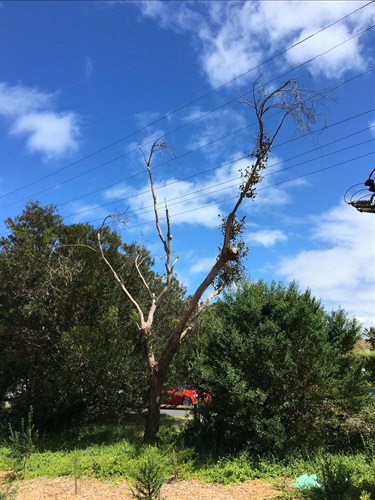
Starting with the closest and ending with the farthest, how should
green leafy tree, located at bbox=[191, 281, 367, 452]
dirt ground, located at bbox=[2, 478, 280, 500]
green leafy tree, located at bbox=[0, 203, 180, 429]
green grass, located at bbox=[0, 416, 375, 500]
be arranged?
1. dirt ground, located at bbox=[2, 478, 280, 500]
2. green grass, located at bbox=[0, 416, 375, 500]
3. green leafy tree, located at bbox=[191, 281, 367, 452]
4. green leafy tree, located at bbox=[0, 203, 180, 429]

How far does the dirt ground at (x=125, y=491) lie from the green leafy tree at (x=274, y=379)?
1.53 meters

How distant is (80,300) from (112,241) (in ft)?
8.79

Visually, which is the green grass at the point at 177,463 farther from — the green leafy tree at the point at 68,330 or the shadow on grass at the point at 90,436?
the green leafy tree at the point at 68,330

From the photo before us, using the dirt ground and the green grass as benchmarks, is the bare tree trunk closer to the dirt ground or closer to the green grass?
the green grass

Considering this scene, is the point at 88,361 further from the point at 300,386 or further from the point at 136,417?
the point at 300,386

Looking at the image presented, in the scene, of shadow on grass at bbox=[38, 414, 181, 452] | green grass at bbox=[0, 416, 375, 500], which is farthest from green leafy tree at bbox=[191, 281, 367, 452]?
shadow on grass at bbox=[38, 414, 181, 452]

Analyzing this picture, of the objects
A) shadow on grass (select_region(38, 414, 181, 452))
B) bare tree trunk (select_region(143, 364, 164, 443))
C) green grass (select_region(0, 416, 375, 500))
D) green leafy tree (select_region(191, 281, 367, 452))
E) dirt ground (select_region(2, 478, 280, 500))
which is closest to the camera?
dirt ground (select_region(2, 478, 280, 500))

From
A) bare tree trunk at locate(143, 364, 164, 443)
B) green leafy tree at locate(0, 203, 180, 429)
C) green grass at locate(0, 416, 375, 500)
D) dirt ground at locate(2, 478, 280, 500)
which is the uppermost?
green leafy tree at locate(0, 203, 180, 429)

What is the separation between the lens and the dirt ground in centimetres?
694

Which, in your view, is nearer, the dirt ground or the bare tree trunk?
the dirt ground

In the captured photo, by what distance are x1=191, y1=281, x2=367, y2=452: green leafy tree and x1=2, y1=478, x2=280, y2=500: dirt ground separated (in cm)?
153

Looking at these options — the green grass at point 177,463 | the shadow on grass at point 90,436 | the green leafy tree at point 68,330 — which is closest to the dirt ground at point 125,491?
the green grass at point 177,463

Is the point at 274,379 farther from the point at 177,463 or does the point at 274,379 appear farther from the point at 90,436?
the point at 90,436

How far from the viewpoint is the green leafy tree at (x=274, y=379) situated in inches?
350
